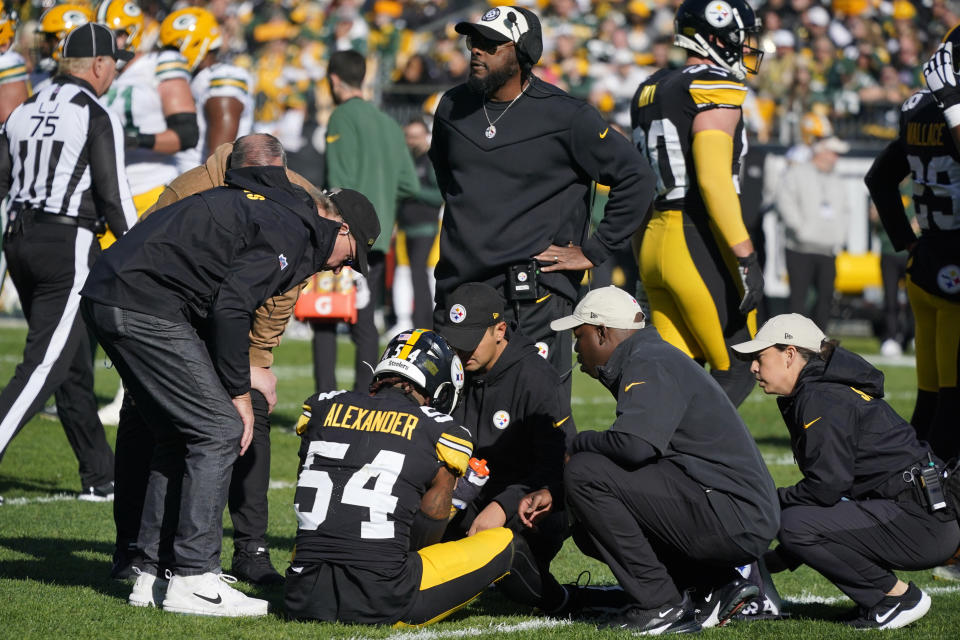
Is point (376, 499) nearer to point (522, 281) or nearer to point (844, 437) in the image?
point (522, 281)

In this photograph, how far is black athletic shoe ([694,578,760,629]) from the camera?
16.0 feet

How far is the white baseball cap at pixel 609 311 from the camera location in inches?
189

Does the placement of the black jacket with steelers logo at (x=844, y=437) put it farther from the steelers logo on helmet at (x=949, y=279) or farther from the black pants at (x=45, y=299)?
the black pants at (x=45, y=299)

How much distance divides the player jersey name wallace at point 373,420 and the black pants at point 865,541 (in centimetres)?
155

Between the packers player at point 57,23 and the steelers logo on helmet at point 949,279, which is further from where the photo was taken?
the packers player at point 57,23

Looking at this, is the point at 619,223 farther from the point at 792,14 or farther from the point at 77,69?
the point at 792,14

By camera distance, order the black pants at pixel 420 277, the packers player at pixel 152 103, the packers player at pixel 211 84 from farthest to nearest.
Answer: the black pants at pixel 420 277, the packers player at pixel 211 84, the packers player at pixel 152 103

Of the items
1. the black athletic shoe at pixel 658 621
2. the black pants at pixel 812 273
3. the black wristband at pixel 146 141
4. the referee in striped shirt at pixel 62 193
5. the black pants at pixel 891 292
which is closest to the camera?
the black athletic shoe at pixel 658 621

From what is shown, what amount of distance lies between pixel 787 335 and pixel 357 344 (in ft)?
15.1

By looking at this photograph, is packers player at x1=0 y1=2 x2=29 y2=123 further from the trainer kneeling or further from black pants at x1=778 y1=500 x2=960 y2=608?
black pants at x1=778 y1=500 x2=960 y2=608

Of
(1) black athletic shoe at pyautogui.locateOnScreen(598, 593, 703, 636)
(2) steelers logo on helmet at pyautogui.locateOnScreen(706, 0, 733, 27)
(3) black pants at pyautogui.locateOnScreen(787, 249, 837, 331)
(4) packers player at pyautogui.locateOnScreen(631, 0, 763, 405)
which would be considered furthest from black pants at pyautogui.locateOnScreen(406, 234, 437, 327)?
(1) black athletic shoe at pyautogui.locateOnScreen(598, 593, 703, 636)

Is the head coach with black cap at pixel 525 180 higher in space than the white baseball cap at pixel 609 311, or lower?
higher

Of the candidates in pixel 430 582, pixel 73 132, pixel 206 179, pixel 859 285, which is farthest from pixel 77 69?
pixel 859 285

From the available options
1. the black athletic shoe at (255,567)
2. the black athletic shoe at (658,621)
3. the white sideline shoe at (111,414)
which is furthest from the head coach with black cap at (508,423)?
the white sideline shoe at (111,414)
